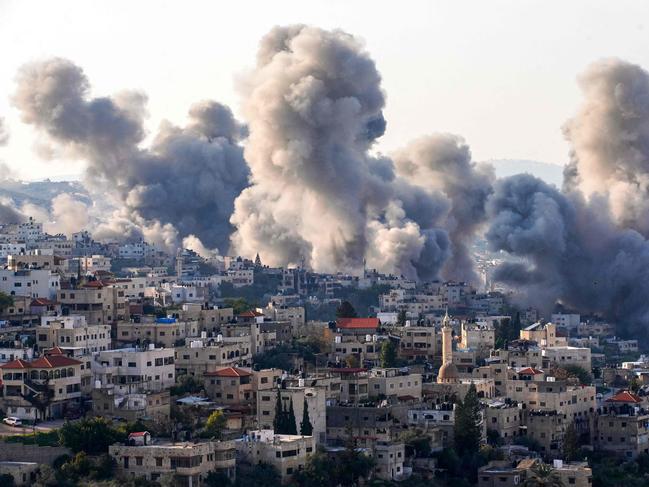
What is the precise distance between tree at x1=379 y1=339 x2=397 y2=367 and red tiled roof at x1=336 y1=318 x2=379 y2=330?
5.49 meters

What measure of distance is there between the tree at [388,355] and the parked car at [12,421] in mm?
17049

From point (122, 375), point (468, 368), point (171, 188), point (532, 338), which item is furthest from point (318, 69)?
point (122, 375)

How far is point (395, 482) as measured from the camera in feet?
195

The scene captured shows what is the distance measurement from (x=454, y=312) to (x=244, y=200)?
24133mm

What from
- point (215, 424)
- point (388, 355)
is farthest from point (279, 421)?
point (388, 355)

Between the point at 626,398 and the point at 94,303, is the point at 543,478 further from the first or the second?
the point at 94,303

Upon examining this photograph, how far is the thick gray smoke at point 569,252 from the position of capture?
362 ft

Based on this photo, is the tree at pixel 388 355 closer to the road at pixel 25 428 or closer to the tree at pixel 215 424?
the tree at pixel 215 424

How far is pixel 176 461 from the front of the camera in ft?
181

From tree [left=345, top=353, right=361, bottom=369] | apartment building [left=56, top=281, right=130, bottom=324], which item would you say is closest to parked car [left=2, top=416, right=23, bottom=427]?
apartment building [left=56, top=281, right=130, bottom=324]

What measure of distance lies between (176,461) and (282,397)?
7.12 meters

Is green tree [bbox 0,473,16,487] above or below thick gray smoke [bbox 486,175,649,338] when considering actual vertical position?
below

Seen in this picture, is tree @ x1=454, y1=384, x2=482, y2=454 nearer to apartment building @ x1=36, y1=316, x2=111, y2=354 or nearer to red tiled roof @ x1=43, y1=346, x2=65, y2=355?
red tiled roof @ x1=43, y1=346, x2=65, y2=355

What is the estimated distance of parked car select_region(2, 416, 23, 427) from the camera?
195 ft
